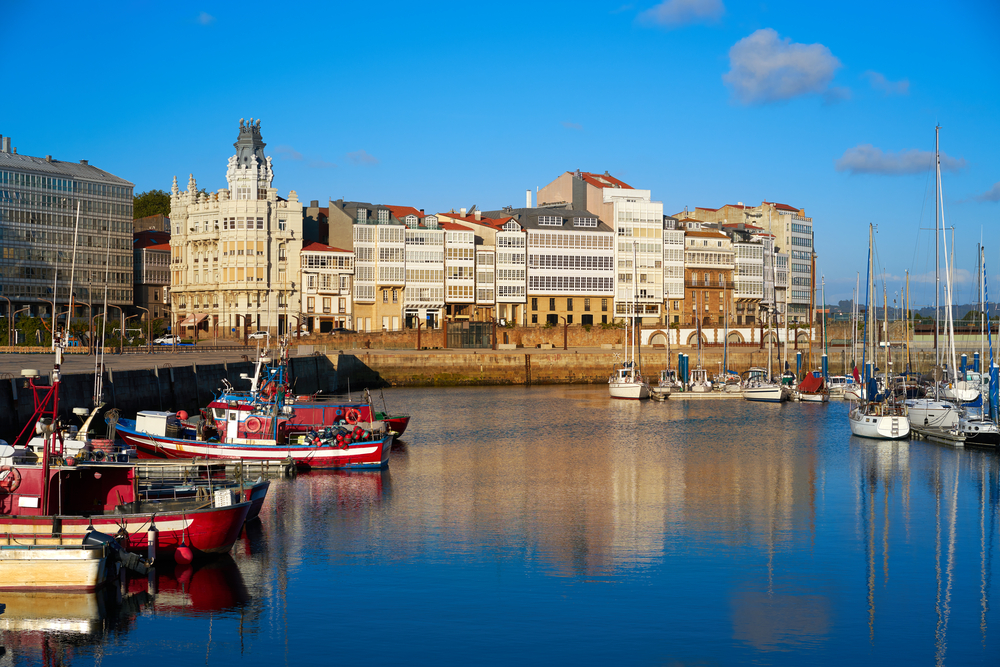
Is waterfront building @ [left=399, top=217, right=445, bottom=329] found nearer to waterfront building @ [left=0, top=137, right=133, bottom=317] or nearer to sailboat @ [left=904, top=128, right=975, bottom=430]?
waterfront building @ [left=0, top=137, right=133, bottom=317]

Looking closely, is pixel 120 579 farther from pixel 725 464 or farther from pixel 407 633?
pixel 725 464

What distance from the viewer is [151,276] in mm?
125062

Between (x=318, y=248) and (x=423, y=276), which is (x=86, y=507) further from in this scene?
(x=423, y=276)

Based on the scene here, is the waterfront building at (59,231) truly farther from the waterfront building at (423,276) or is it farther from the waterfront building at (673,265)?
the waterfront building at (673,265)

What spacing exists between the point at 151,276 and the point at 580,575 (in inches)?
4316

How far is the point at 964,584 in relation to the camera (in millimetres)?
24766

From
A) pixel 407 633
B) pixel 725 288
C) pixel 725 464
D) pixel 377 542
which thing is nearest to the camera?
pixel 407 633

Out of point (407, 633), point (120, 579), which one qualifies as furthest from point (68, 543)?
point (407, 633)

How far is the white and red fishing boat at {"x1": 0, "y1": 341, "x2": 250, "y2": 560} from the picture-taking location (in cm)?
2252

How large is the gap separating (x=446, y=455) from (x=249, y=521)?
16.8m

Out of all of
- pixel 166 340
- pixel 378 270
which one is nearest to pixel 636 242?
pixel 378 270

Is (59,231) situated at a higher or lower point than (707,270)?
higher

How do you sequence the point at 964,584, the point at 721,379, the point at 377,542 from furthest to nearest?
the point at 721,379 < the point at 377,542 < the point at 964,584

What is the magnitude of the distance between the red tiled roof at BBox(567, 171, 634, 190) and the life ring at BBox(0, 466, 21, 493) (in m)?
106
